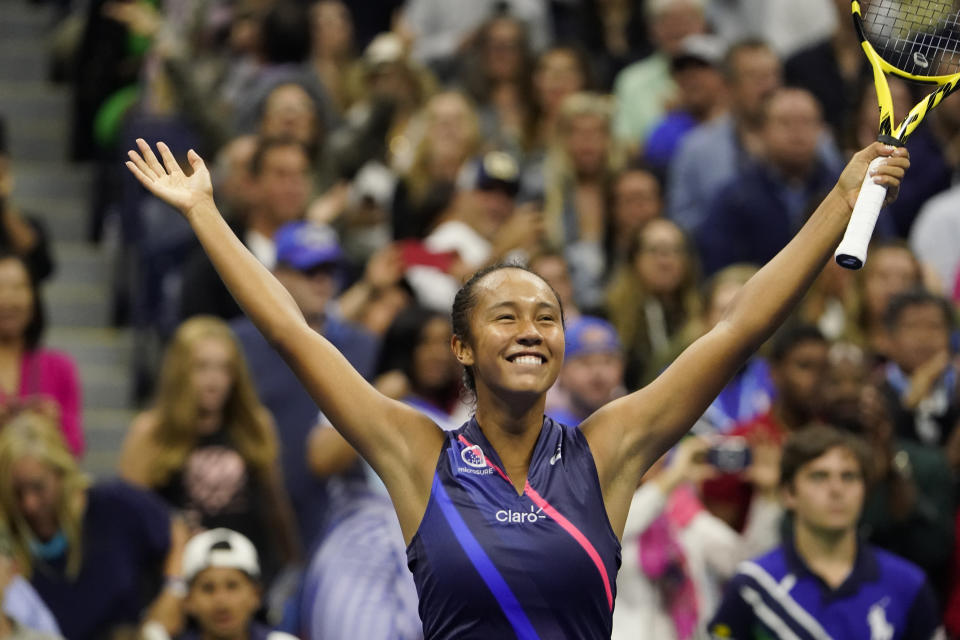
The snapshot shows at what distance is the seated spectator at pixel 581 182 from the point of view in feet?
31.6

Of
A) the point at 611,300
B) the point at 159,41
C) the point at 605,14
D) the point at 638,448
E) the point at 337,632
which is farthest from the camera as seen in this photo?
the point at 605,14

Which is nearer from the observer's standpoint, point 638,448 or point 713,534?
point 638,448

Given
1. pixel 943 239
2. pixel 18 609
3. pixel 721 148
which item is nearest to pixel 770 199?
pixel 721 148

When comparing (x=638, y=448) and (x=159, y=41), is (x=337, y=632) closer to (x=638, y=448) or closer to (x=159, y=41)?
(x=638, y=448)

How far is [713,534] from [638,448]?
2951 millimetres

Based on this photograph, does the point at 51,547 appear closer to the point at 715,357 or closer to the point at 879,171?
the point at 715,357

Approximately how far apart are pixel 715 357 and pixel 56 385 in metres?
4.95

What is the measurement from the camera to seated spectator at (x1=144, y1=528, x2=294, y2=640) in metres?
6.62

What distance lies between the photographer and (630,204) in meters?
9.51

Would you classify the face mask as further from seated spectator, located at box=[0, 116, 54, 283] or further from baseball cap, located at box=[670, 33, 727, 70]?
baseball cap, located at box=[670, 33, 727, 70]

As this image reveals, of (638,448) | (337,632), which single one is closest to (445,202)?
(337,632)

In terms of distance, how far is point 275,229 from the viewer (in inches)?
352

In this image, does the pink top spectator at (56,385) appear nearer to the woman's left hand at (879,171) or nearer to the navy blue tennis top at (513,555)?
the navy blue tennis top at (513,555)

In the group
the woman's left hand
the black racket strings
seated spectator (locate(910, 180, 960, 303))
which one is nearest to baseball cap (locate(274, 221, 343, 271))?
seated spectator (locate(910, 180, 960, 303))
